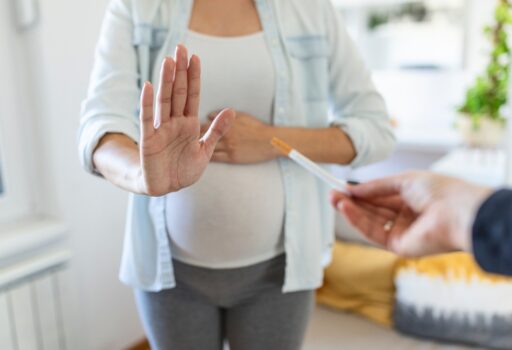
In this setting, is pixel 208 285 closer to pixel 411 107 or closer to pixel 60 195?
pixel 60 195

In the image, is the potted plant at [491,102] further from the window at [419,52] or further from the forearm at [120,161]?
the forearm at [120,161]

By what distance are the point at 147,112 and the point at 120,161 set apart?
0.18 meters

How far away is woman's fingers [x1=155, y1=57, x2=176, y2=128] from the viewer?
2.08ft

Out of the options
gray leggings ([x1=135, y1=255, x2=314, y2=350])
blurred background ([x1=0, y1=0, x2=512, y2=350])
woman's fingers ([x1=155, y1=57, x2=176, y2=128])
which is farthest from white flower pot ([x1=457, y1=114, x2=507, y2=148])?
woman's fingers ([x1=155, y1=57, x2=176, y2=128])

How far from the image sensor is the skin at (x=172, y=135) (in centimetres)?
65

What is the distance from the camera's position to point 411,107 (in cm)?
325

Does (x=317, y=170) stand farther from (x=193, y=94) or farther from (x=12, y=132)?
(x=12, y=132)

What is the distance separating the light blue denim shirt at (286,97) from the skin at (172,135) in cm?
17

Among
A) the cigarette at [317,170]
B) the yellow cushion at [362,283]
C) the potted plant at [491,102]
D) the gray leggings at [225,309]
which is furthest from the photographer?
the potted plant at [491,102]

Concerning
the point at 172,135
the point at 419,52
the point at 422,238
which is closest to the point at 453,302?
the point at 422,238

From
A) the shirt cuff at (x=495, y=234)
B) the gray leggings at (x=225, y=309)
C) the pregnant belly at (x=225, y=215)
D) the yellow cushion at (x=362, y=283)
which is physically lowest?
the yellow cushion at (x=362, y=283)

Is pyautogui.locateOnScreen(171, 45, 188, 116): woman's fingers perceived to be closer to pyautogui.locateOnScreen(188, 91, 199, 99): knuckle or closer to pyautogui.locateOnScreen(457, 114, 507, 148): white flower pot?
pyautogui.locateOnScreen(188, 91, 199, 99): knuckle

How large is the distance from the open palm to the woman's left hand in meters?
0.15

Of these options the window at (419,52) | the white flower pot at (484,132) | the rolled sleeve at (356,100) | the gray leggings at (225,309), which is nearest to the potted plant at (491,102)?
the white flower pot at (484,132)
